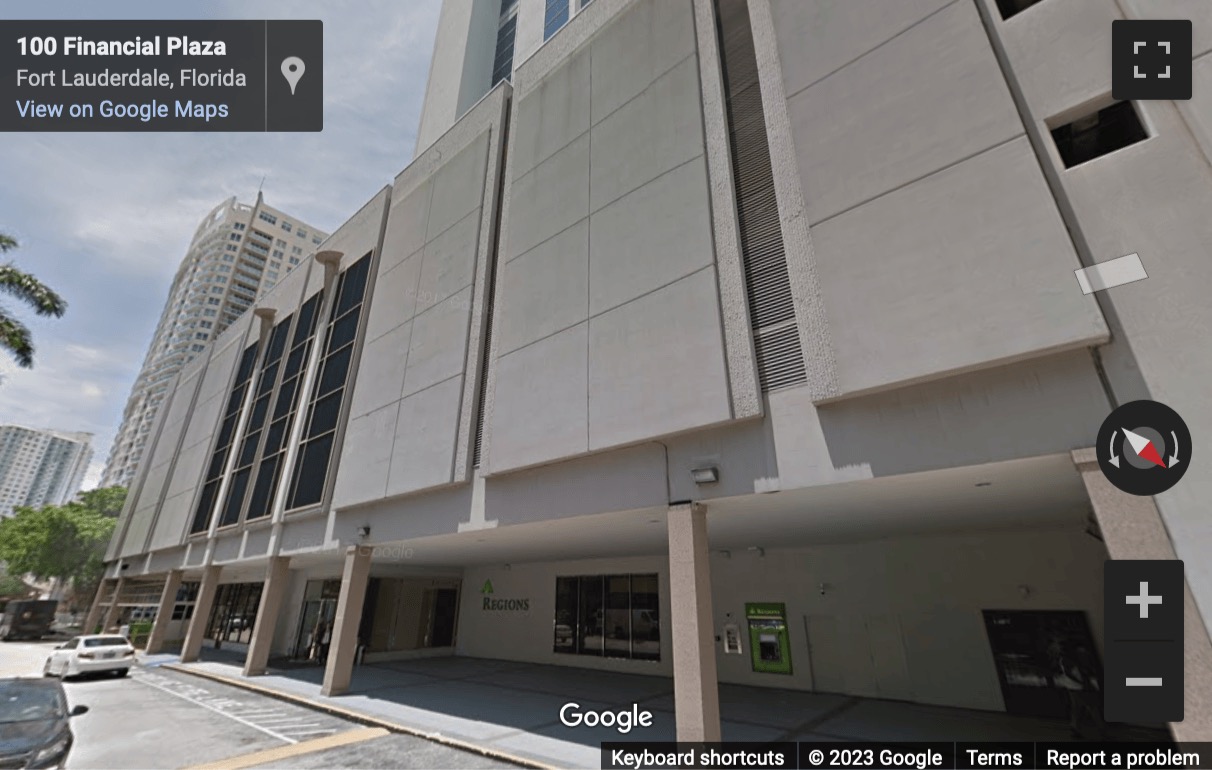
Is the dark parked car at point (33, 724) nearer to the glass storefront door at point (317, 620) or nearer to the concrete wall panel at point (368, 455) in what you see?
the concrete wall panel at point (368, 455)

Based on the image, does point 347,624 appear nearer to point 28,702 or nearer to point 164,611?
point 28,702

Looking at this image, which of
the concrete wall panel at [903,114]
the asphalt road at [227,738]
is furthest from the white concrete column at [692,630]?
the concrete wall panel at [903,114]

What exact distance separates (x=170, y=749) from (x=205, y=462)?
20.7 m

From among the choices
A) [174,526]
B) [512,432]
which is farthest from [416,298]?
[174,526]

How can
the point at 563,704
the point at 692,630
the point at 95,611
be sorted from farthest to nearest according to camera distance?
1. the point at 95,611
2. the point at 563,704
3. the point at 692,630

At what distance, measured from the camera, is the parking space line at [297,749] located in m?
8.49

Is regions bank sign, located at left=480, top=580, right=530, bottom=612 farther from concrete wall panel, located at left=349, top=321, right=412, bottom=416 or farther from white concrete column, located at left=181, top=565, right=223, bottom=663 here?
white concrete column, located at left=181, top=565, right=223, bottom=663

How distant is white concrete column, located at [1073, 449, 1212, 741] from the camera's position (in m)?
4.49

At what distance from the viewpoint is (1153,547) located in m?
4.88

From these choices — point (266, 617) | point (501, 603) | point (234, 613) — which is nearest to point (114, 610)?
point (234, 613)

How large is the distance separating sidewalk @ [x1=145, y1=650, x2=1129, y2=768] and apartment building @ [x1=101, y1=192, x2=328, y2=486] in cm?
9023

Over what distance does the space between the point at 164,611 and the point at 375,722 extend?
75.4ft

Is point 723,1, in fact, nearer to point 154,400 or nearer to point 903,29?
point 903,29

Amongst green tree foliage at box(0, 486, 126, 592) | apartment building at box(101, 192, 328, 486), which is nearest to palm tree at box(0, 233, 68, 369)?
green tree foliage at box(0, 486, 126, 592)
